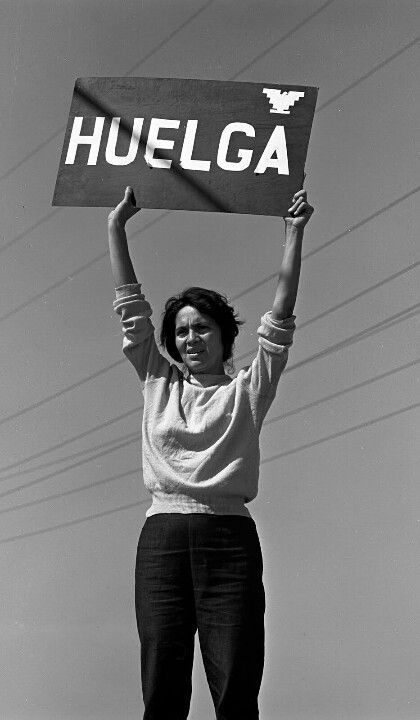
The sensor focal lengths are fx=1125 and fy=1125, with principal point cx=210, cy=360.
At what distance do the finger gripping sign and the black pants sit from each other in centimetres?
63

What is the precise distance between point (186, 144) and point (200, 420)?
57cm

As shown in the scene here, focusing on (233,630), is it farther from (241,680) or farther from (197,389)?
(197,389)

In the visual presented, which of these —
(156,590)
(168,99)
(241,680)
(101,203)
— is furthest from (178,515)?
(168,99)

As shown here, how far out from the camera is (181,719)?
1833 mm

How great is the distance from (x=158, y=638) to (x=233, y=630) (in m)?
0.12

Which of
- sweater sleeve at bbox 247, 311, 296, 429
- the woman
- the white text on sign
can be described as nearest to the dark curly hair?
the woman

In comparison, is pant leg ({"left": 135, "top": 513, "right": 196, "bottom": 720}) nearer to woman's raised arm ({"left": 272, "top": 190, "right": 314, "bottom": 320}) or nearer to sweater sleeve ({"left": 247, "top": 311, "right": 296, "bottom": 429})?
sweater sleeve ({"left": 247, "top": 311, "right": 296, "bottom": 429})

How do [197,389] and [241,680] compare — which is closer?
[241,680]

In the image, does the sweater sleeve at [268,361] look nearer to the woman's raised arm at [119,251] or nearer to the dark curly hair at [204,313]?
the dark curly hair at [204,313]

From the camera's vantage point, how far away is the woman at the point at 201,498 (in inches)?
70.9

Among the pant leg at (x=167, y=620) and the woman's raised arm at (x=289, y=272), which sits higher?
the woman's raised arm at (x=289, y=272)

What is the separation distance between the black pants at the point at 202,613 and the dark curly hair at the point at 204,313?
37 centimetres

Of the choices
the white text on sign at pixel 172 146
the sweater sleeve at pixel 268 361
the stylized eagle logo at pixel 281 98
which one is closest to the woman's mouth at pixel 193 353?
the sweater sleeve at pixel 268 361

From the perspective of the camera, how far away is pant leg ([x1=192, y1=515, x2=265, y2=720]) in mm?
1781
